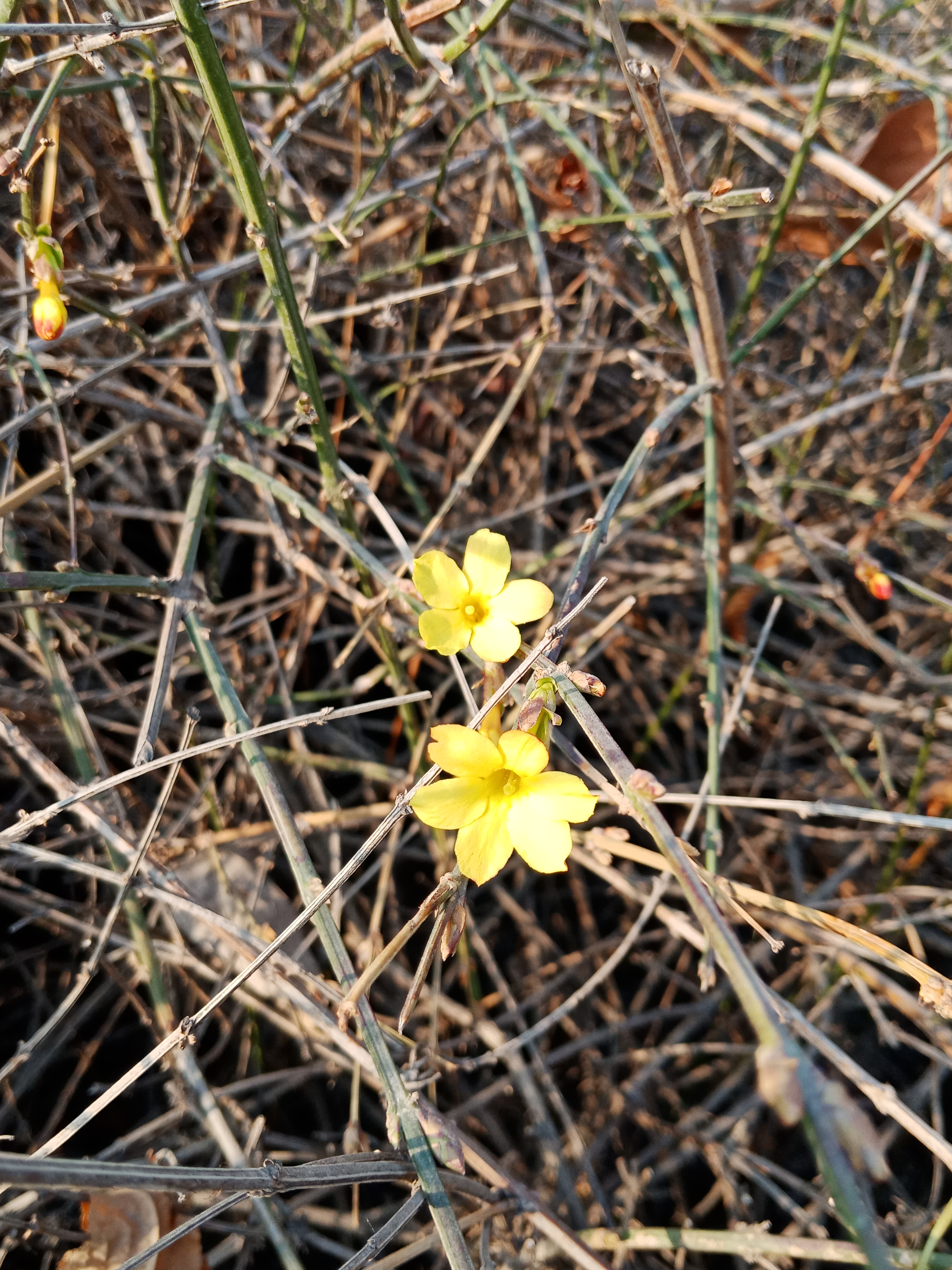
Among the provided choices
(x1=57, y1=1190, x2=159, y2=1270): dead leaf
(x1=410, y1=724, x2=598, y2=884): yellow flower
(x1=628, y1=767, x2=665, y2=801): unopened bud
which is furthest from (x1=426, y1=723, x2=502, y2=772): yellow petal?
(x1=57, y1=1190, x2=159, y2=1270): dead leaf

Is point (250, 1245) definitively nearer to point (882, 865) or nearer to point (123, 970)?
point (123, 970)

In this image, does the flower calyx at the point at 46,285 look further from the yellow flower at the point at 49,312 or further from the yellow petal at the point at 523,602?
the yellow petal at the point at 523,602

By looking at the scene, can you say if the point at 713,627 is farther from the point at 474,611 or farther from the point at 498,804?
the point at 498,804

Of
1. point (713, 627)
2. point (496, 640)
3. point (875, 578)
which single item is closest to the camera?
point (496, 640)

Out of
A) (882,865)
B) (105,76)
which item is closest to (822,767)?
Answer: (882,865)

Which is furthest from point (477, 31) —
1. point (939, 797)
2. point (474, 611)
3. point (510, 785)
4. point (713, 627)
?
point (939, 797)

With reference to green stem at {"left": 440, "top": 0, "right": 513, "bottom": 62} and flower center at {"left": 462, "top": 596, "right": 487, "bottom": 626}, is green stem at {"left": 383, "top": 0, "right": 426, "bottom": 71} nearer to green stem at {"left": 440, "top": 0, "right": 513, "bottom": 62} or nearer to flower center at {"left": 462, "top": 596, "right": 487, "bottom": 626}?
green stem at {"left": 440, "top": 0, "right": 513, "bottom": 62}

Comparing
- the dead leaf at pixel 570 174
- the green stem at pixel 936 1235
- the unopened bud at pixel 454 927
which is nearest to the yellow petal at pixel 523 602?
the unopened bud at pixel 454 927
